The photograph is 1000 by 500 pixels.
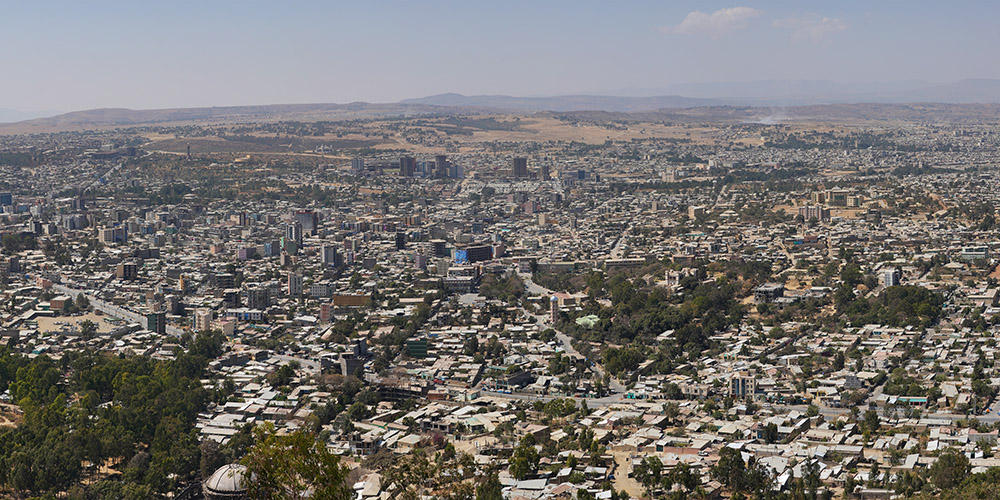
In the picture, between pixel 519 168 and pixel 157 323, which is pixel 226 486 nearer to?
pixel 157 323

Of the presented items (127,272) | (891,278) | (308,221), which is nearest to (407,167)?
(308,221)

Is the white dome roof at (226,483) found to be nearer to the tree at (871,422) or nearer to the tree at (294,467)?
the tree at (294,467)

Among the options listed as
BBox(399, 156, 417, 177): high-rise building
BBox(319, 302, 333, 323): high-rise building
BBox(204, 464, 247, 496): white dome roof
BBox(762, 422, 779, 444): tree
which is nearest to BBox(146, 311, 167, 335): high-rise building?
BBox(319, 302, 333, 323): high-rise building

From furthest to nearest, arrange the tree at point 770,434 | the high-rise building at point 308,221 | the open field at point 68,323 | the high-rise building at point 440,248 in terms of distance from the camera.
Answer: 1. the high-rise building at point 308,221
2. the high-rise building at point 440,248
3. the open field at point 68,323
4. the tree at point 770,434

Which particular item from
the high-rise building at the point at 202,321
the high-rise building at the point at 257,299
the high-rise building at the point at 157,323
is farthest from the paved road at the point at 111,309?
the high-rise building at the point at 257,299

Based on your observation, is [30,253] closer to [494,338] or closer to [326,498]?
[494,338]

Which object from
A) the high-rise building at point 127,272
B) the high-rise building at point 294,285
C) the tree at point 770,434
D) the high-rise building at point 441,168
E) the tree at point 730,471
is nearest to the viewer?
the tree at point 730,471
